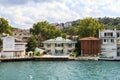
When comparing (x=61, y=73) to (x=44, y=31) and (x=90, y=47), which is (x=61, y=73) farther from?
(x=44, y=31)

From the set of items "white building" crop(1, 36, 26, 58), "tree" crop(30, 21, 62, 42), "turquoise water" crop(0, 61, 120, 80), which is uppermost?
"tree" crop(30, 21, 62, 42)

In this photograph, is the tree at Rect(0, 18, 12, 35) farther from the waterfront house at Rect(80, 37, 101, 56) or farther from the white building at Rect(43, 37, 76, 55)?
the waterfront house at Rect(80, 37, 101, 56)

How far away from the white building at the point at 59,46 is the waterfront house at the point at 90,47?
6.18 meters

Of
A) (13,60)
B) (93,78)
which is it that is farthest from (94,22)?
(93,78)

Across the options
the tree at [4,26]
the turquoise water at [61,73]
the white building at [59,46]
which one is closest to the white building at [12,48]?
the white building at [59,46]

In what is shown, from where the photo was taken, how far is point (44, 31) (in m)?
109

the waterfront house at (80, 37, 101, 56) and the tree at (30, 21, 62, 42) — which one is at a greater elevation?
the tree at (30, 21, 62, 42)

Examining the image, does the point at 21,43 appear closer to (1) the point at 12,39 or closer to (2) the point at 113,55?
(1) the point at 12,39

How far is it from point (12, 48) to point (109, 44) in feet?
85.8

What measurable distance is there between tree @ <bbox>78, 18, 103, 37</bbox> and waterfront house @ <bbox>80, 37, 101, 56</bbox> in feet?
30.7

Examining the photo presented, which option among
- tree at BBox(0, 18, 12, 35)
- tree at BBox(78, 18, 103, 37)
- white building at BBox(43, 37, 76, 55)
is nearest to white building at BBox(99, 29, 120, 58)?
tree at BBox(78, 18, 103, 37)

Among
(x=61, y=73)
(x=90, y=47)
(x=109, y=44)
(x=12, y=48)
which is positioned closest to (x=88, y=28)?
(x=90, y=47)

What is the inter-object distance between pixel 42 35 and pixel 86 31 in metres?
20.0

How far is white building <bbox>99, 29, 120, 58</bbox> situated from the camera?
8469 centimetres
